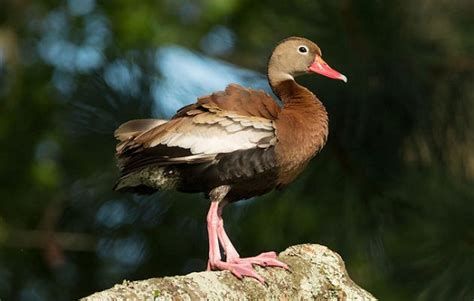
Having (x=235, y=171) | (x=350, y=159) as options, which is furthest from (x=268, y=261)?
(x=350, y=159)

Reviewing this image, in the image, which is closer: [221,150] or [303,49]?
[221,150]

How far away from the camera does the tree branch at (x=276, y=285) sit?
11.9 feet

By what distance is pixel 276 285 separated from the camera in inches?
169

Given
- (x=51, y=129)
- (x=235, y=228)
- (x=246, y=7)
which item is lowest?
(x=51, y=129)

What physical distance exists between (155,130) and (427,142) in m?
3.22

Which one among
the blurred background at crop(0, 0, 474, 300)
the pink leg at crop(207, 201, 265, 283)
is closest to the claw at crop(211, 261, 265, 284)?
the pink leg at crop(207, 201, 265, 283)

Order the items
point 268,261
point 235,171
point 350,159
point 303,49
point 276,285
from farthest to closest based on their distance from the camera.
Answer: point 350,159, point 303,49, point 235,171, point 268,261, point 276,285

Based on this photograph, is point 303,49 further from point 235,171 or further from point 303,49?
point 235,171

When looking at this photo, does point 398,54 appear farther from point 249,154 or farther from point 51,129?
point 51,129

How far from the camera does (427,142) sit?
8258 mm

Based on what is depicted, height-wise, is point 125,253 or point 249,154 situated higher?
point 249,154

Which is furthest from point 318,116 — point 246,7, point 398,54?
point 246,7

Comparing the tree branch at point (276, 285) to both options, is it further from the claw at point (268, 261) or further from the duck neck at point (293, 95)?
the duck neck at point (293, 95)

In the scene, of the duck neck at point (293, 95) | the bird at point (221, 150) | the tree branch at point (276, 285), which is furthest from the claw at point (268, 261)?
the duck neck at point (293, 95)
